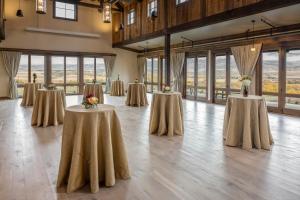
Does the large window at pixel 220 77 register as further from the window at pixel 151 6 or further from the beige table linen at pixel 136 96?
the window at pixel 151 6

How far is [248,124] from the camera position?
3754mm

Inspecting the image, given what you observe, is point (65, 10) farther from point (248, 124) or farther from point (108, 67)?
point (248, 124)

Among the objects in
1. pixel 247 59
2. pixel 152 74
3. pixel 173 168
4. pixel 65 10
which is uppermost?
pixel 65 10

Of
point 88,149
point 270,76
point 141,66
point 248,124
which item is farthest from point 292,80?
point 141,66

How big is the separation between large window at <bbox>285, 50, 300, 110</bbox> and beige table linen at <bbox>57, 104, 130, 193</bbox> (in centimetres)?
653

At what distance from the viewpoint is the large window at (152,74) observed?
13727 mm

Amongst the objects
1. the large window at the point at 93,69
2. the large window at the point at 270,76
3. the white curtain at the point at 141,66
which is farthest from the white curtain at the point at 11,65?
the large window at the point at 270,76

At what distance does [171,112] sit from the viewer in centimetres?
461

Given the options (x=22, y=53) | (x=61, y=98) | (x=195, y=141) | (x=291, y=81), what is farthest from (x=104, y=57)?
(x=195, y=141)

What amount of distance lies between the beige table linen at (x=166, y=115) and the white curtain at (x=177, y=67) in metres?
7.06

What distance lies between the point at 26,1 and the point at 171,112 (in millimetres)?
10379

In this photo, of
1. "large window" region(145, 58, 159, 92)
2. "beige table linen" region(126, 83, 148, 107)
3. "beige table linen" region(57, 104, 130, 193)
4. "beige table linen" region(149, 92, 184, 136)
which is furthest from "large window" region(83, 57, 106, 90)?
"beige table linen" region(57, 104, 130, 193)

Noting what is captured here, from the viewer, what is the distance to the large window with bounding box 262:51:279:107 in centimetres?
769

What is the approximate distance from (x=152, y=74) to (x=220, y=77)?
504 centimetres
